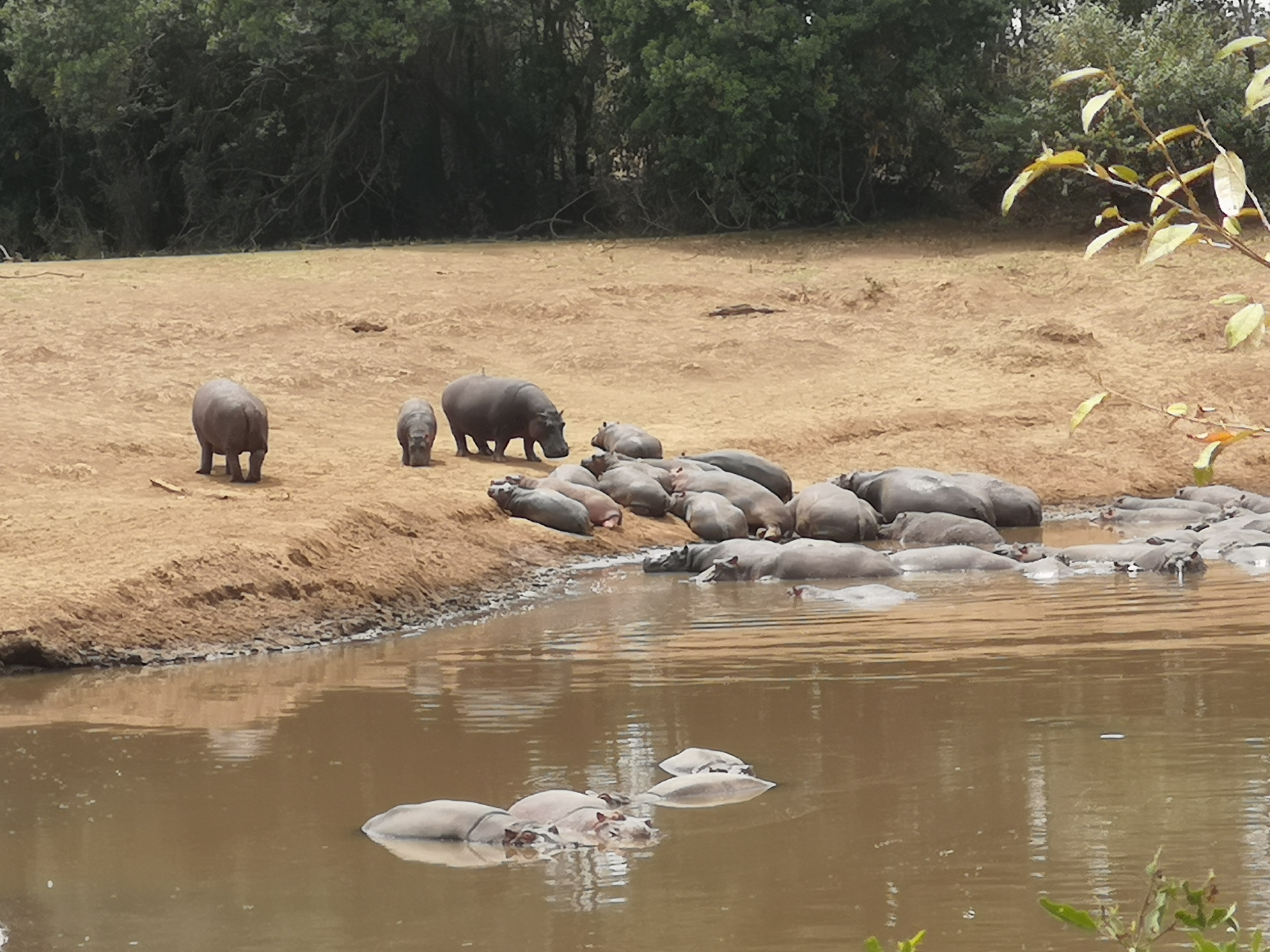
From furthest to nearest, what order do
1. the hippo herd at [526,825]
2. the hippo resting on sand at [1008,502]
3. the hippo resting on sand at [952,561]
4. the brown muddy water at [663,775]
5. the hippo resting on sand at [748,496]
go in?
the hippo resting on sand at [1008,502] → the hippo resting on sand at [748,496] → the hippo resting on sand at [952,561] → the hippo herd at [526,825] → the brown muddy water at [663,775]

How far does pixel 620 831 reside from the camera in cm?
477

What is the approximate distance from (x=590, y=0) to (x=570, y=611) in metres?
16.0

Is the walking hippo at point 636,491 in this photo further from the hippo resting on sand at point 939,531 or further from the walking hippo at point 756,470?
the hippo resting on sand at point 939,531

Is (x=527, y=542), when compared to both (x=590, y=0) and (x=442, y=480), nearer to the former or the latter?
(x=442, y=480)

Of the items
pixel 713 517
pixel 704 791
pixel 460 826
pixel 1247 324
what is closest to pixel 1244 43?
pixel 1247 324

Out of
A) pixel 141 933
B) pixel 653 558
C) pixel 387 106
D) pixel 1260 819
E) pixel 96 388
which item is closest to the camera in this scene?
pixel 141 933

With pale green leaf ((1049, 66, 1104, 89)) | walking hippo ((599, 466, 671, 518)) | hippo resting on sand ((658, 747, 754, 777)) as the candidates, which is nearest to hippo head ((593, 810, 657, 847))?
hippo resting on sand ((658, 747, 754, 777))

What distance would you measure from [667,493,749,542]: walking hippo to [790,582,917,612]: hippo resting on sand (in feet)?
7.58

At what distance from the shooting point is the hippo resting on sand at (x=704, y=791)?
5.18 metres

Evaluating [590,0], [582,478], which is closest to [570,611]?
[582,478]

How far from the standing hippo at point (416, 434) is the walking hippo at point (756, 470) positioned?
2061 mm

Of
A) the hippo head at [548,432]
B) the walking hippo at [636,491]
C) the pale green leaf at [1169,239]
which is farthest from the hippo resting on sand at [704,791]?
the hippo head at [548,432]

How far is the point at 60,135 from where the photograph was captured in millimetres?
26672

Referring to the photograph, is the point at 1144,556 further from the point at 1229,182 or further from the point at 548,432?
the point at 1229,182
